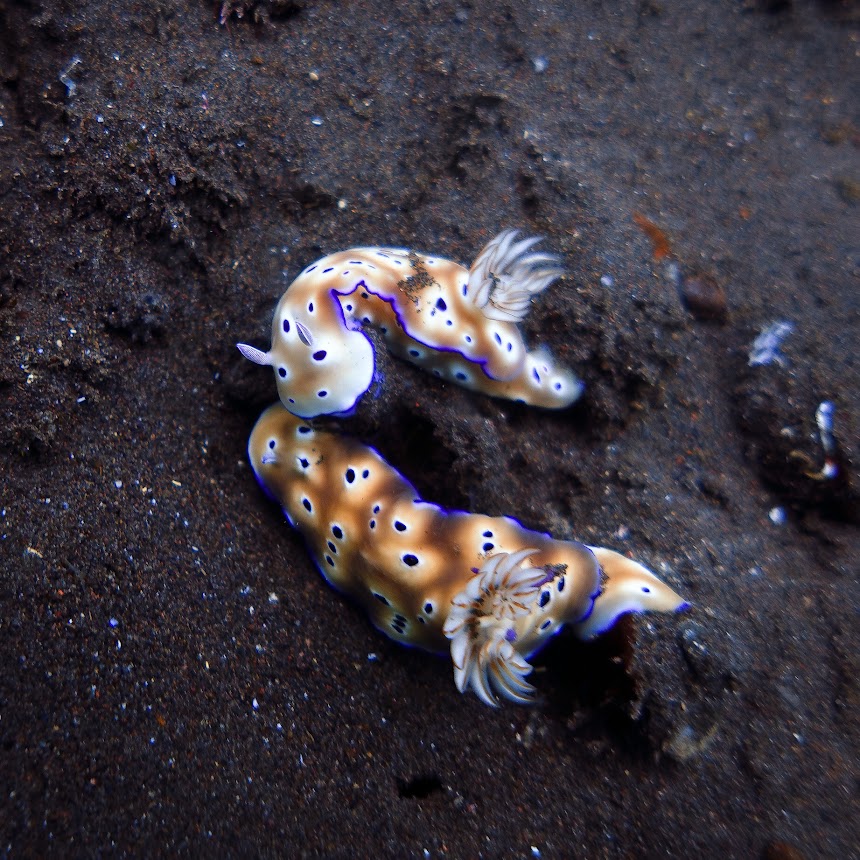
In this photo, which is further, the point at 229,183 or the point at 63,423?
the point at 229,183

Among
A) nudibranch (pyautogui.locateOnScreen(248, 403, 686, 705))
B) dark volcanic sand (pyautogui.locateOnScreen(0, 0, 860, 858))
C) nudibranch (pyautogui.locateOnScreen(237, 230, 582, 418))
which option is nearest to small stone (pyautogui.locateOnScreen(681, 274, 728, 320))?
dark volcanic sand (pyautogui.locateOnScreen(0, 0, 860, 858))

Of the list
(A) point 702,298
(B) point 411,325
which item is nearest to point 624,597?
(B) point 411,325

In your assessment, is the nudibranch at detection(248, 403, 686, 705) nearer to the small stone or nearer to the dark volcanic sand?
the dark volcanic sand

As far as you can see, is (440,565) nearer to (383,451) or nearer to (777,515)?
(383,451)

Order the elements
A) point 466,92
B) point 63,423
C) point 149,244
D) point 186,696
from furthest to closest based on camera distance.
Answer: point 466,92 → point 149,244 → point 63,423 → point 186,696

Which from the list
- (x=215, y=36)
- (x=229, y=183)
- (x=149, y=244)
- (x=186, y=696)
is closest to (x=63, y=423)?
(x=149, y=244)

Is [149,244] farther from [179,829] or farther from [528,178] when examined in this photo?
[179,829]
